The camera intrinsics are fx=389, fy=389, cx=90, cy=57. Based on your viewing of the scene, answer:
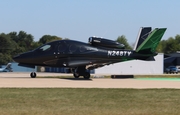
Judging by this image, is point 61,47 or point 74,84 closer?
point 74,84

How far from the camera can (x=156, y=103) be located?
15172mm

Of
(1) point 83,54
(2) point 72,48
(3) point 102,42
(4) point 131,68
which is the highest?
(3) point 102,42

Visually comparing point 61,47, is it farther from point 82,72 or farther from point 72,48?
point 82,72

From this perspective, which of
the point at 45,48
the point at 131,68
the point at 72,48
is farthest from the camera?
the point at 131,68

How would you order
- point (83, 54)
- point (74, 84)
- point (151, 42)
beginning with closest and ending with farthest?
point (74, 84)
point (83, 54)
point (151, 42)

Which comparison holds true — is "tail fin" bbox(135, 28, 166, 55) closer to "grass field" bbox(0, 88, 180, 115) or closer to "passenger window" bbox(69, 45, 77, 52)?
"passenger window" bbox(69, 45, 77, 52)

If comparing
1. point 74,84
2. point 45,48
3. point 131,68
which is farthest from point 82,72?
point 131,68

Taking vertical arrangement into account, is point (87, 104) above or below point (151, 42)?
below

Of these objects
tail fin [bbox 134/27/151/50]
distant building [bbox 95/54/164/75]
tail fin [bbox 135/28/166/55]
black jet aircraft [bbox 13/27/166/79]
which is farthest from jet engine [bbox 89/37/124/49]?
distant building [bbox 95/54/164/75]

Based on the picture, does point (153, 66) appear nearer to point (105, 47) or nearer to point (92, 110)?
point (105, 47)

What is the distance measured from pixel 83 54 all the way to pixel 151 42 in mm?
6279

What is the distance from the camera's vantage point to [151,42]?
34.3 meters

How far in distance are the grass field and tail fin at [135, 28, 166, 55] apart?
16158 mm

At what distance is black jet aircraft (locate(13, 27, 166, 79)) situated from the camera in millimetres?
32250
